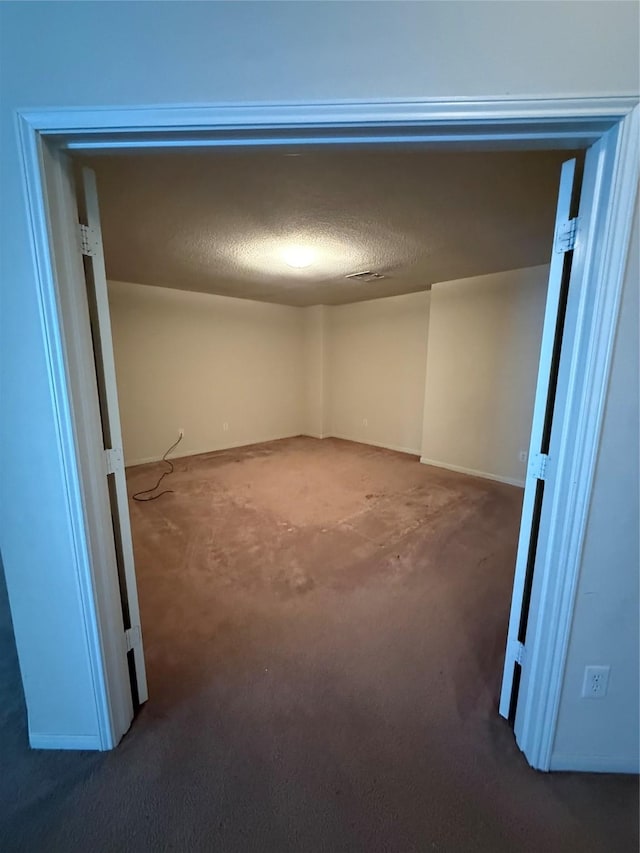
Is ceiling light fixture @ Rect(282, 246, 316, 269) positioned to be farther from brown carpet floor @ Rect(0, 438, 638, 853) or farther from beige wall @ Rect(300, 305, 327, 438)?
beige wall @ Rect(300, 305, 327, 438)

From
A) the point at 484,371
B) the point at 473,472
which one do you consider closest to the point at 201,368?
the point at 484,371

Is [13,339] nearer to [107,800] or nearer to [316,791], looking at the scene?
[107,800]

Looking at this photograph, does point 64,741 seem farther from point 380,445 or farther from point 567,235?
point 380,445

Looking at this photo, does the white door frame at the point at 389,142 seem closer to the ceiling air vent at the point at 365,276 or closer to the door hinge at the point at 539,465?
the door hinge at the point at 539,465

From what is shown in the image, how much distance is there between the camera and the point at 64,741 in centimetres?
129

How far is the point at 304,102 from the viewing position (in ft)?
2.90

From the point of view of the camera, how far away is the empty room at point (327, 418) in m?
1.59

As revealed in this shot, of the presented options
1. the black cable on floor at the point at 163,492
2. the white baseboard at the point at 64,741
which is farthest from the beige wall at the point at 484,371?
the white baseboard at the point at 64,741

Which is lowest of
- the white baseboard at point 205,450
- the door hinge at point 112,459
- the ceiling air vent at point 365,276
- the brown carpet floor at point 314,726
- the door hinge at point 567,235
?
the brown carpet floor at point 314,726

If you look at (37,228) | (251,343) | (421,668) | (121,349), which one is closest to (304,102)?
(37,228)

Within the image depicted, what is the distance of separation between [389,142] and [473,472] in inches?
159

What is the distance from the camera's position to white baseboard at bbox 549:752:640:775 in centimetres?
121

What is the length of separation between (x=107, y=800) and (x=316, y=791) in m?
0.68

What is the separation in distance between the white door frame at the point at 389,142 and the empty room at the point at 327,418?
0.10m
